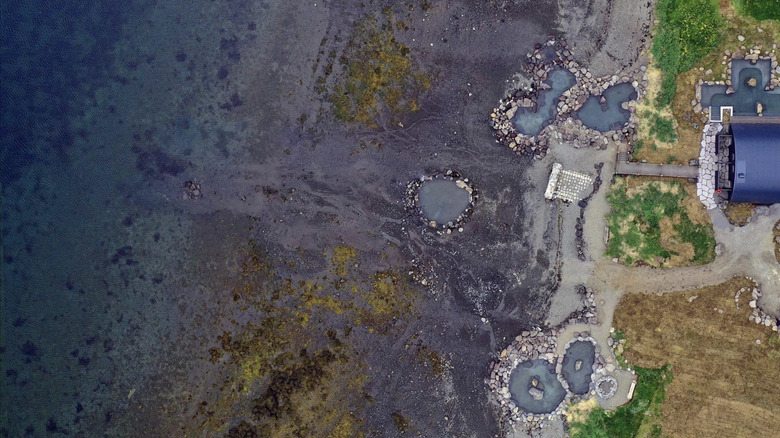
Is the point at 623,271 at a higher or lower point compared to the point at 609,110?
lower

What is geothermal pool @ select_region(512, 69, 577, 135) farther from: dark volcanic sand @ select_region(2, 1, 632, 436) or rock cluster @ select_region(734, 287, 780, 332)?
rock cluster @ select_region(734, 287, 780, 332)

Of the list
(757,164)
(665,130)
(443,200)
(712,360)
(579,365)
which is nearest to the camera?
(757,164)

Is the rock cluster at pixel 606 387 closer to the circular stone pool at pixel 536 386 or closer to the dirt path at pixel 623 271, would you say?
the dirt path at pixel 623 271

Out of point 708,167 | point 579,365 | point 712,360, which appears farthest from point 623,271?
point 708,167

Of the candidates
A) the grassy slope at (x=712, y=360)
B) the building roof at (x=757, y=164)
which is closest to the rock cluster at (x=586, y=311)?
the grassy slope at (x=712, y=360)

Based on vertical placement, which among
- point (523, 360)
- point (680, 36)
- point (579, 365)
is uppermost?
point (680, 36)

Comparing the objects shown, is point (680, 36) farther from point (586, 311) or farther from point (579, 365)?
point (579, 365)

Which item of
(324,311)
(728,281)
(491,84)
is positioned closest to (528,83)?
(491,84)
